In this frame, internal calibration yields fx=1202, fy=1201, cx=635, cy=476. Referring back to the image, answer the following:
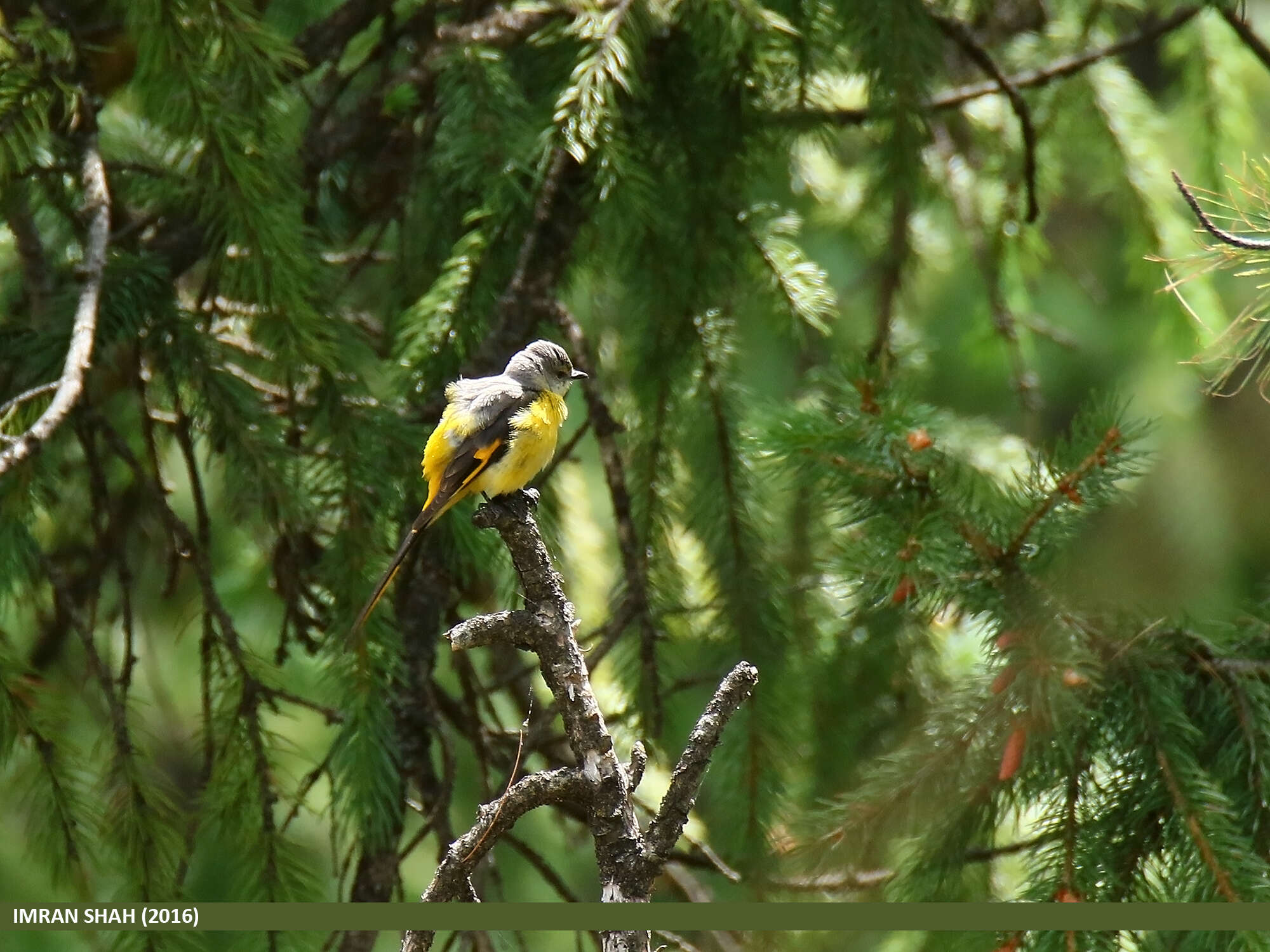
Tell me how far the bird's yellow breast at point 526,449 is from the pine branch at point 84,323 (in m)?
0.64

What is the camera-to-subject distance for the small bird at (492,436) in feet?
6.77

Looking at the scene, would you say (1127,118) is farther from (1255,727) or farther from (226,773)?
(226,773)

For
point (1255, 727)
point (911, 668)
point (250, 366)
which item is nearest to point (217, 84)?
point (250, 366)

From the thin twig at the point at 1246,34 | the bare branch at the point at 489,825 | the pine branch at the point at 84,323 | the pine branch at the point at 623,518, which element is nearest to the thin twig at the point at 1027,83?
the thin twig at the point at 1246,34

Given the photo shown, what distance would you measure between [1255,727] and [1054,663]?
1.11 ft

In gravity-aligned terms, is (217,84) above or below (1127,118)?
below

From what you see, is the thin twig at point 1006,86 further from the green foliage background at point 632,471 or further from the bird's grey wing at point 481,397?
the bird's grey wing at point 481,397

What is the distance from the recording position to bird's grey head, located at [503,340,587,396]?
2.23 meters

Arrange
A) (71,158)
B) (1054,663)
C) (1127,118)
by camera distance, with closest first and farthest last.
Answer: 1. (1054,663)
2. (71,158)
3. (1127,118)

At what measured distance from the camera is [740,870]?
7.97ft

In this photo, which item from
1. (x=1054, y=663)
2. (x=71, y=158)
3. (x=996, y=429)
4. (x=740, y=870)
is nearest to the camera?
(x=1054, y=663)

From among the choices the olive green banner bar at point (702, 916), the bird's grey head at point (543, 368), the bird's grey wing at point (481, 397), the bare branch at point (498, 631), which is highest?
the bird's grey head at point (543, 368)

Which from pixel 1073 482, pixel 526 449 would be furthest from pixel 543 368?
pixel 1073 482

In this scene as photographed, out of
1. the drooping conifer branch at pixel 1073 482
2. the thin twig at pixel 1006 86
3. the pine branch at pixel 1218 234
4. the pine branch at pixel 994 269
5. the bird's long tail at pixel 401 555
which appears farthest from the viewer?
the pine branch at pixel 994 269
